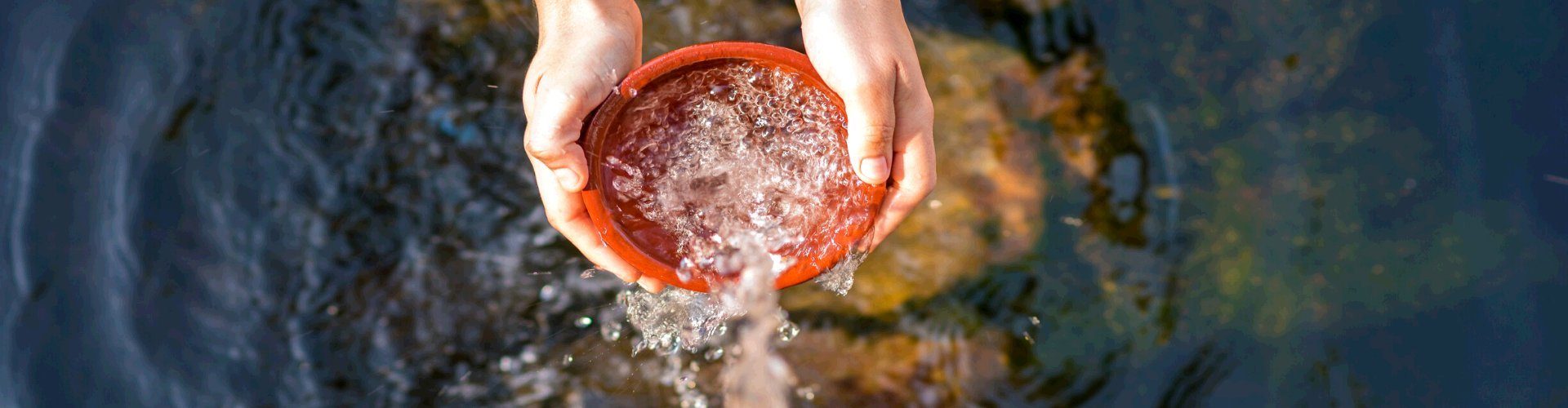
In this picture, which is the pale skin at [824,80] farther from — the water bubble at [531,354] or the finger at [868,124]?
the water bubble at [531,354]

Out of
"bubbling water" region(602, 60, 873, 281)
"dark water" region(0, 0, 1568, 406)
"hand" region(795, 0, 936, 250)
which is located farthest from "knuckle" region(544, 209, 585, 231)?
"dark water" region(0, 0, 1568, 406)

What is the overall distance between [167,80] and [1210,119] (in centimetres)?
286

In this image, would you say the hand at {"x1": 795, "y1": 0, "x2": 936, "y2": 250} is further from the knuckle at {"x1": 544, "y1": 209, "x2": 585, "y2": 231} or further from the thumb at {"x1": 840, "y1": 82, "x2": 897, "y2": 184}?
the knuckle at {"x1": 544, "y1": 209, "x2": 585, "y2": 231}

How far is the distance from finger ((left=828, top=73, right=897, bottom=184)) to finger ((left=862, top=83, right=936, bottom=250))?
109 mm

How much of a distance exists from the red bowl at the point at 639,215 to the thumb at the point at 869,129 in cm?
6

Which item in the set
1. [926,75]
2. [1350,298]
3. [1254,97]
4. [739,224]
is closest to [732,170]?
[739,224]

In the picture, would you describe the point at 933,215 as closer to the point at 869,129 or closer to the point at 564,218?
the point at 869,129

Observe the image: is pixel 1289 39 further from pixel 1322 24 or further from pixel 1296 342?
pixel 1296 342

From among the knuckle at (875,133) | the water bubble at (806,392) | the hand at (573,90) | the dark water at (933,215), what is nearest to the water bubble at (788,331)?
the dark water at (933,215)

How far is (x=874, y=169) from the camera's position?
1.64 m

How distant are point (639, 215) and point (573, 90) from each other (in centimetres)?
28

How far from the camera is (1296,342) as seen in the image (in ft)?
7.80

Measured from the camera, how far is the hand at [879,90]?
5.37ft

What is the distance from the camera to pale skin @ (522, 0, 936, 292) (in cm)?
162
